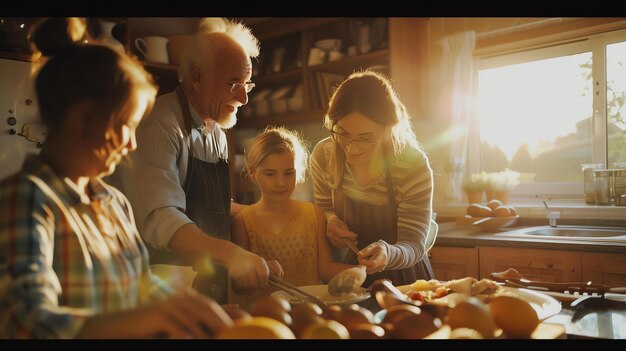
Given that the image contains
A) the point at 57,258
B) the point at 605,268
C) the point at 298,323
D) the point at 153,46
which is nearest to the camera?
the point at 57,258

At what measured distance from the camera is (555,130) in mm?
1624

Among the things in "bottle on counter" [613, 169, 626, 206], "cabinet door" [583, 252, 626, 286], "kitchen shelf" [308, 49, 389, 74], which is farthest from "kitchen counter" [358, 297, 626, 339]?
"kitchen shelf" [308, 49, 389, 74]

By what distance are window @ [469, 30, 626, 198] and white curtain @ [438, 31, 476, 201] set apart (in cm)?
4

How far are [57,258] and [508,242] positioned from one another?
1.29 metres

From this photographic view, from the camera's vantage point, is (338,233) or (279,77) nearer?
(338,233)

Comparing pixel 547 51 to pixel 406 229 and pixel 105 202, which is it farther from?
pixel 105 202

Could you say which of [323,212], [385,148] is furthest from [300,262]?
[385,148]

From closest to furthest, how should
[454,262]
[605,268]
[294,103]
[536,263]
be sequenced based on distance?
[605,268]
[536,263]
[454,262]
[294,103]

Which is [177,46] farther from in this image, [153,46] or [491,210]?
[491,210]

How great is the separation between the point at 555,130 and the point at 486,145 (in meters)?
0.42

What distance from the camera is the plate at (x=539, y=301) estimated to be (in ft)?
2.19

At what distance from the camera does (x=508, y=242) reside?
1.47 m

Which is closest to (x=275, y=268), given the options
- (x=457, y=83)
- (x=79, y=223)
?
(x=79, y=223)

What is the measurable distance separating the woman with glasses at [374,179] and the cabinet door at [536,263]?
612mm
